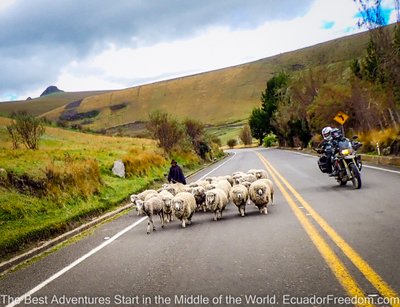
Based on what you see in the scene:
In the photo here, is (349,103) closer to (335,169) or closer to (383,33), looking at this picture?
(383,33)

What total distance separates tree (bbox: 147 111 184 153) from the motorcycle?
21398 mm

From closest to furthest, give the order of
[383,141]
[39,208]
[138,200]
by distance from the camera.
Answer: [138,200] < [39,208] < [383,141]

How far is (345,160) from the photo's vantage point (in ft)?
42.2

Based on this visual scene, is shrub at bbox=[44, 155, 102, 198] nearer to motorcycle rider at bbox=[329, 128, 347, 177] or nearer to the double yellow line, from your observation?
the double yellow line

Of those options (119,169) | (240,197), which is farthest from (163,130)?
(240,197)

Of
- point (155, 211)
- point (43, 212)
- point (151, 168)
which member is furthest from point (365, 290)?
point (151, 168)

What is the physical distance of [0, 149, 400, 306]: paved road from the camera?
4805 mm

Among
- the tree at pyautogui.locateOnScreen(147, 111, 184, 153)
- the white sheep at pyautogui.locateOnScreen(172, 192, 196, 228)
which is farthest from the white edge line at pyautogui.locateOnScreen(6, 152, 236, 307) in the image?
the tree at pyautogui.locateOnScreen(147, 111, 184, 153)

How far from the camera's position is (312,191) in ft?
44.0

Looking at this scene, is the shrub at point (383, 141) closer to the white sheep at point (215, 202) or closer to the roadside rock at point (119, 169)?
the white sheep at point (215, 202)

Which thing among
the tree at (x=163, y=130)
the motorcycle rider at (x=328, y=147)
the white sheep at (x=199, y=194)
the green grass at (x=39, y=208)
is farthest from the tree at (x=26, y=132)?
the motorcycle rider at (x=328, y=147)

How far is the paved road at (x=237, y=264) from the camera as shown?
4.80m

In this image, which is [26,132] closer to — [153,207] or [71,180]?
[71,180]

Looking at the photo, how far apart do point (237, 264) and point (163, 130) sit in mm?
28699
